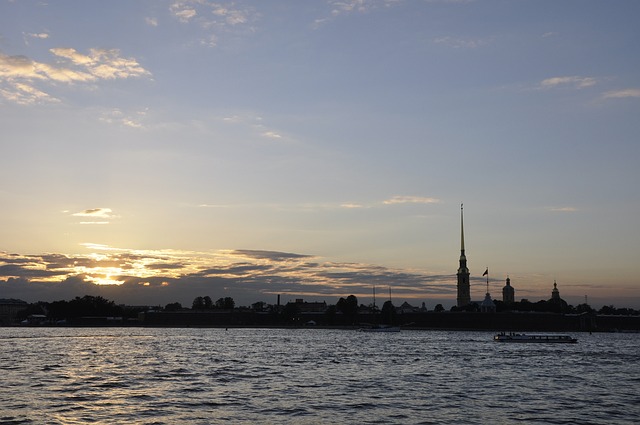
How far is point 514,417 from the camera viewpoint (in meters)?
34.8

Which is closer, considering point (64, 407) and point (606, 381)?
point (64, 407)

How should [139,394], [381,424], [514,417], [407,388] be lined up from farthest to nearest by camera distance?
[407,388], [139,394], [514,417], [381,424]

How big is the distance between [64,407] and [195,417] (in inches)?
294

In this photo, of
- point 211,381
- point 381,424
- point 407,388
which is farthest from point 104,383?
point 381,424

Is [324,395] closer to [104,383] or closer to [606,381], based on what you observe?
[104,383]

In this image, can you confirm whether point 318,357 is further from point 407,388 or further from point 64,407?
point 64,407

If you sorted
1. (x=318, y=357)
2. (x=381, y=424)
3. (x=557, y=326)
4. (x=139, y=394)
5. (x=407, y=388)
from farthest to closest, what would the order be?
1. (x=557, y=326)
2. (x=318, y=357)
3. (x=407, y=388)
4. (x=139, y=394)
5. (x=381, y=424)

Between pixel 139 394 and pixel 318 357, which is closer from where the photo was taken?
pixel 139 394

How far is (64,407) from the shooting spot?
36156mm

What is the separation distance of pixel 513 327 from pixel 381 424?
176 metres

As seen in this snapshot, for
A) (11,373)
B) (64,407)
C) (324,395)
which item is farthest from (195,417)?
(11,373)

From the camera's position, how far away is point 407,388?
46875 millimetres

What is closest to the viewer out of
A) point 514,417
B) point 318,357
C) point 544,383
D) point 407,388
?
point 514,417

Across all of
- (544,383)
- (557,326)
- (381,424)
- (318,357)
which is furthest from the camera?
(557,326)
